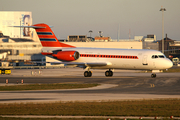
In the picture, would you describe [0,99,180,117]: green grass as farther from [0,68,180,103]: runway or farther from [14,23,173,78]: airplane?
[14,23,173,78]: airplane

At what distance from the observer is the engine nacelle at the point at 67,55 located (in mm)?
45625

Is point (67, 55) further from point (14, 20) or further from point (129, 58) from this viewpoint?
point (14, 20)

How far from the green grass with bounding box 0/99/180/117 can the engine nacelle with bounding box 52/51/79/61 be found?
26717mm

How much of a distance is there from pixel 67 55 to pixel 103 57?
19.0 ft

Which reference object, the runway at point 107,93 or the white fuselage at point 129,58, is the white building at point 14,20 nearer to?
the white fuselage at point 129,58

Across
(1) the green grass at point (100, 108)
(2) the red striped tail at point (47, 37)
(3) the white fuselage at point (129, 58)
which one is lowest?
(1) the green grass at point (100, 108)

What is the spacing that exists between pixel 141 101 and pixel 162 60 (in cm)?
2322

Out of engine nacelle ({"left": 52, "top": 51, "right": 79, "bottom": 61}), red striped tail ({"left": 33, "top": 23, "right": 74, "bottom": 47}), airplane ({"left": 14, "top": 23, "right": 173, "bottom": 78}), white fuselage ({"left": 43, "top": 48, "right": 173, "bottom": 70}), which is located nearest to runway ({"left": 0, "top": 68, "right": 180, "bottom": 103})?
white fuselage ({"left": 43, "top": 48, "right": 173, "bottom": 70})

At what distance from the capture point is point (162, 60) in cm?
4172

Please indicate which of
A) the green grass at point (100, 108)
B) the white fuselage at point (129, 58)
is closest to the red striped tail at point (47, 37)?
the white fuselage at point (129, 58)

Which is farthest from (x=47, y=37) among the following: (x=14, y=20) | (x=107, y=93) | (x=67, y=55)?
(x=14, y=20)

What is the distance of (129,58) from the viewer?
142ft

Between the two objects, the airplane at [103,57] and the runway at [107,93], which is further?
the airplane at [103,57]

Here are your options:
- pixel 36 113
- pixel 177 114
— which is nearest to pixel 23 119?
pixel 36 113
